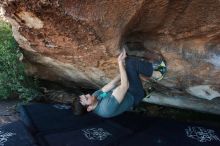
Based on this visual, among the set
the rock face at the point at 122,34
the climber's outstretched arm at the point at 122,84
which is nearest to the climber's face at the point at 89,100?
the climber's outstretched arm at the point at 122,84

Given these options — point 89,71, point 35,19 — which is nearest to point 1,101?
point 89,71

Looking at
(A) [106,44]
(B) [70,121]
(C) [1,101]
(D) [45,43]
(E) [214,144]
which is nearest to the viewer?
(A) [106,44]

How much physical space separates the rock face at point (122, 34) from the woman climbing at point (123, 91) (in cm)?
19

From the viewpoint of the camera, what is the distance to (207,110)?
480 centimetres

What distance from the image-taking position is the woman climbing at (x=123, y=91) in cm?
350

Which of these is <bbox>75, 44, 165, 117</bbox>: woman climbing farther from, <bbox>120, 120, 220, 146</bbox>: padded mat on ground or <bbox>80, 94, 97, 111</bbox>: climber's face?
<bbox>120, 120, 220, 146</bbox>: padded mat on ground

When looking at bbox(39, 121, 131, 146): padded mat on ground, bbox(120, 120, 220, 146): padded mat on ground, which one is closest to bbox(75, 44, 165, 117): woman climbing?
bbox(39, 121, 131, 146): padded mat on ground

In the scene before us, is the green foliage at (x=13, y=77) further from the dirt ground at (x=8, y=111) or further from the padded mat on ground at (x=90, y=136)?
the padded mat on ground at (x=90, y=136)

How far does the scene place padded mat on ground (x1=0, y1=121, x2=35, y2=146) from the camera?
158 inches

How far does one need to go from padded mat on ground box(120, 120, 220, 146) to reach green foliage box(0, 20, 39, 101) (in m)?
1.62

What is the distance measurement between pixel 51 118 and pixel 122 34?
1.71 m

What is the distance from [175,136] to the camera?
443 centimetres

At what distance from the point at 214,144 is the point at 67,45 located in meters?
1.96

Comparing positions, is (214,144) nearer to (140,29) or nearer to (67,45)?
(140,29)
